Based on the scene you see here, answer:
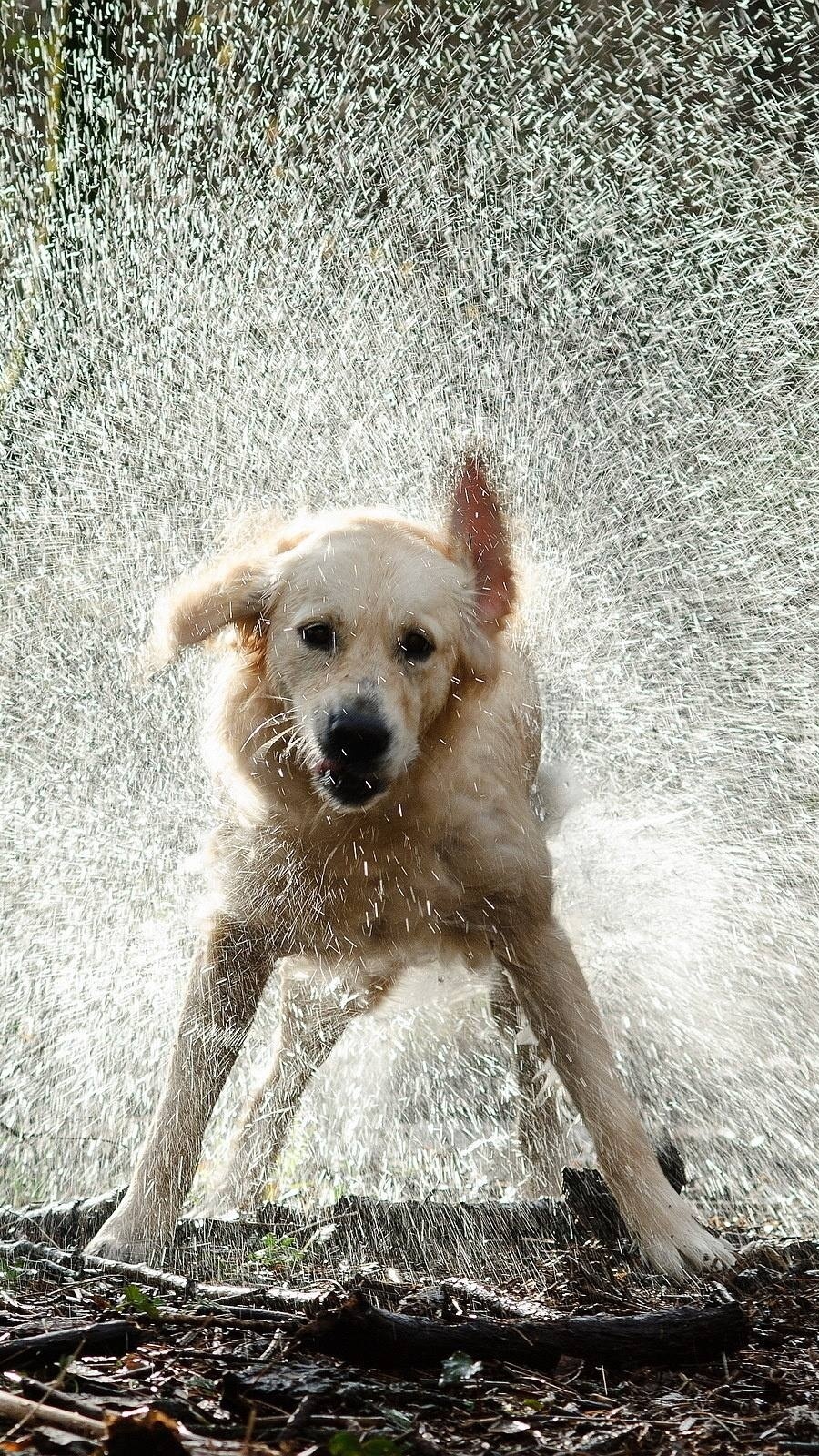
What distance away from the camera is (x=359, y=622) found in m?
3.35

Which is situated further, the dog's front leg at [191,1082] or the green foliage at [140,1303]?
the dog's front leg at [191,1082]

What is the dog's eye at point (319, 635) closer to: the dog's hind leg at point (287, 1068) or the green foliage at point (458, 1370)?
the dog's hind leg at point (287, 1068)

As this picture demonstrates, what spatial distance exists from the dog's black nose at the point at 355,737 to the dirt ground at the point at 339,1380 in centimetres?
127

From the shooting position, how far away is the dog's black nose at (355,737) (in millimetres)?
3211

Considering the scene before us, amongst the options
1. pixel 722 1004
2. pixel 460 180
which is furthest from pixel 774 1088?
pixel 460 180

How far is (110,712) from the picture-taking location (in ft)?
17.9

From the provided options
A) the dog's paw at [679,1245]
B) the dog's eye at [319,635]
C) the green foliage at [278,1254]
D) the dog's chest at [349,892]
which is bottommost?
the green foliage at [278,1254]

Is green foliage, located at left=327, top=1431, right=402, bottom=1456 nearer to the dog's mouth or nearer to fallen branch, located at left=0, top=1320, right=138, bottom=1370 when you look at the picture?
fallen branch, located at left=0, top=1320, right=138, bottom=1370

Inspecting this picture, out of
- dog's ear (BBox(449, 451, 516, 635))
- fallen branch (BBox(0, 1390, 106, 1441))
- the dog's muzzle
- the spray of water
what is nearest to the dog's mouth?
the dog's muzzle

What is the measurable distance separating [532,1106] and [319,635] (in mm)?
1998

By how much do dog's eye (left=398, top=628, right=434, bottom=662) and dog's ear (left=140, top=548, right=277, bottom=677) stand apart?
0.46m

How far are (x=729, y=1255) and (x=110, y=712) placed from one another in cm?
338

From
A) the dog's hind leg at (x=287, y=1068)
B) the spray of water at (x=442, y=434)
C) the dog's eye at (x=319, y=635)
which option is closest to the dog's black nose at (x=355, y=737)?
the dog's eye at (x=319, y=635)

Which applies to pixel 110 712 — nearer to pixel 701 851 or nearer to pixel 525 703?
pixel 525 703
